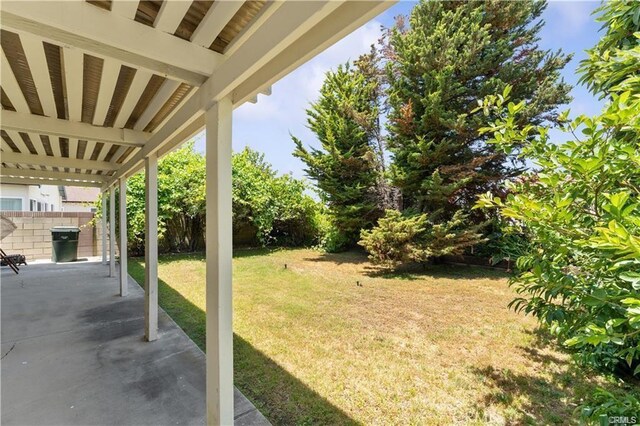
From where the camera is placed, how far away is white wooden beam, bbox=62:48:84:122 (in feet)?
6.51

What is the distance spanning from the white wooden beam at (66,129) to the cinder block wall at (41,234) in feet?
25.5

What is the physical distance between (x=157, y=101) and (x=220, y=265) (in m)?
1.83

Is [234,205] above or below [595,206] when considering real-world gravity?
above

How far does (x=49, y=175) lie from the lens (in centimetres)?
677

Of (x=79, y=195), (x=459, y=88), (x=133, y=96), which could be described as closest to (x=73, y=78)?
(x=133, y=96)

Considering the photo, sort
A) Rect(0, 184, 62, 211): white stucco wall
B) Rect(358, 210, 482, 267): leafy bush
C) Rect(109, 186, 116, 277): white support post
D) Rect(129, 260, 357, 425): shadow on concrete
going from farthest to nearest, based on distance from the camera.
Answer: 1. Rect(0, 184, 62, 211): white stucco wall
2. Rect(358, 210, 482, 267): leafy bush
3. Rect(109, 186, 116, 277): white support post
4. Rect(129, 260, 357, 425): shadow on concrete

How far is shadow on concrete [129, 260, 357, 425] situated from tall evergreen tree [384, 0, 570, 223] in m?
6.32

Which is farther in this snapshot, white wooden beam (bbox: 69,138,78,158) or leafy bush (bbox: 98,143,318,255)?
leafy bush (bbox: 98,143,318,255)

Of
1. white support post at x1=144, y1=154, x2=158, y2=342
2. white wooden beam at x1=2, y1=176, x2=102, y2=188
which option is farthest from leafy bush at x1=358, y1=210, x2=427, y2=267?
white wooden beam at x1=2, y1=176, x2=102, y2=188

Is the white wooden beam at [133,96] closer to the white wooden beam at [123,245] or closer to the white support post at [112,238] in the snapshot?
the white wooden beam at [123,245]

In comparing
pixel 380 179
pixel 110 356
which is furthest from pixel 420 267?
pixel 110 356

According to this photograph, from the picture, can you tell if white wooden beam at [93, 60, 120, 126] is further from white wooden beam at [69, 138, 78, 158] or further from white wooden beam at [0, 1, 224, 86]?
white wooden beam at [69, 138, 78, 158]

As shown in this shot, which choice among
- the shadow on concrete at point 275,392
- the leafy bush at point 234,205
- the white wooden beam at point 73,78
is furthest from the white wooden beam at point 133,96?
the leafy bush at point 234,205

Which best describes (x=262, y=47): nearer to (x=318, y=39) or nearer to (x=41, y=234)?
(x=318, y=39)
